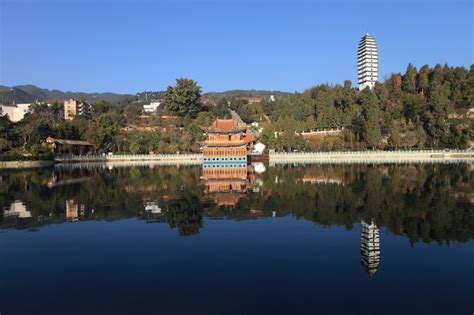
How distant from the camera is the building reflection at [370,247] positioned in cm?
873

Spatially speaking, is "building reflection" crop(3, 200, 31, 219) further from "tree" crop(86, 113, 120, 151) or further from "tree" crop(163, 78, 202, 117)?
"tree" crop(163, 78, 202, 117)

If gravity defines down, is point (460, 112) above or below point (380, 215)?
above

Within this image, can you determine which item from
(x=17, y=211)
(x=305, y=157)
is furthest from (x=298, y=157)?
(x=17, y=211)

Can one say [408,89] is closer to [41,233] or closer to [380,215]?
[380,215]

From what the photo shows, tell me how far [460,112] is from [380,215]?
62992 millimetres

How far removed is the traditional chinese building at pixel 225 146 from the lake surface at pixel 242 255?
31224 millimetres

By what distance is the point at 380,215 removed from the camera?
545 inches

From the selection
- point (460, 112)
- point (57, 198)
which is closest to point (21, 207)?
point (57, 198)

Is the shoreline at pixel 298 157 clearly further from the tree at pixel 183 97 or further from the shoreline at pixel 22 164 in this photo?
the tree at pixel 183 97

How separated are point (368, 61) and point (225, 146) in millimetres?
60786

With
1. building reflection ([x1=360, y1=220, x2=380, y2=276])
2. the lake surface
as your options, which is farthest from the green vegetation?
building reflection ([x1=360, y1=220, x2=380, y2=276])

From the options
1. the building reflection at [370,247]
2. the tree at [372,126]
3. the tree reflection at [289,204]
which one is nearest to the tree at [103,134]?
the tree at [372,126]

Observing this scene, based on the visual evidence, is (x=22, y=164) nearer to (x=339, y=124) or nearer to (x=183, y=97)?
(x=183, y=97)

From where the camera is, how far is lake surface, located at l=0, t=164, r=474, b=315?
6871 mm
